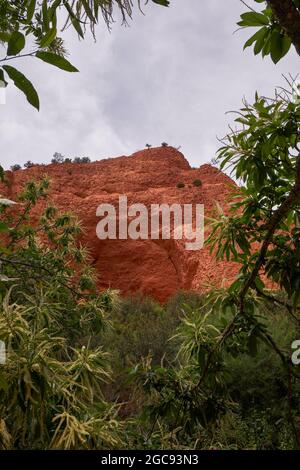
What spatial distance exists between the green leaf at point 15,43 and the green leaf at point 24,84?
3 centimetres

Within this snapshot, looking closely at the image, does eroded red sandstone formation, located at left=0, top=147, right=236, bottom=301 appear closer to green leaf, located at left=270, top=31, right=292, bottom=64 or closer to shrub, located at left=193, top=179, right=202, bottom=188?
shrub, located at left=193, top=179, right=202, bottom=188

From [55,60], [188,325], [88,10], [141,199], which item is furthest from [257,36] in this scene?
[141,199]

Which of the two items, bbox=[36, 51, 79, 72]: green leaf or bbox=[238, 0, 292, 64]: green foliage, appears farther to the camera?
bbox=[238, 0, 292, 64]: green foliage

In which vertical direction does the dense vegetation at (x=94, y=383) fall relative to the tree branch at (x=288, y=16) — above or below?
below

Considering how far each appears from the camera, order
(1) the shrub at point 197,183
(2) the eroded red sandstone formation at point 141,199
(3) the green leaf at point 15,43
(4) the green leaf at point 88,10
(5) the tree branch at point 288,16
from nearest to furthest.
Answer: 1. (3) the green leaf at point 15,43
2. (5) the tree branch at point 288,16
3. (4) the green leaf at point 88,10
4. (2) the eroded red sandstone formation at point 141,199
5. (1) the shrub at point 197,183

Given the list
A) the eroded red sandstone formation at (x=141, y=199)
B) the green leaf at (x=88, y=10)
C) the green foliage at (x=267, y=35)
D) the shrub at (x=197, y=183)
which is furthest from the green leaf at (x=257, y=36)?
the shrub at (x=197, y=183)

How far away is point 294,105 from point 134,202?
15.6m

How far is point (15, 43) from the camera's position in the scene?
0.74 metres

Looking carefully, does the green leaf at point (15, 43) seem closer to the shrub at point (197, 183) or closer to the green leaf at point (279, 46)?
the green leaf at point (279, 46)

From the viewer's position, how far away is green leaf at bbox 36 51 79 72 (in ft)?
2.43

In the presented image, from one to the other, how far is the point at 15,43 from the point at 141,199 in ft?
54.3

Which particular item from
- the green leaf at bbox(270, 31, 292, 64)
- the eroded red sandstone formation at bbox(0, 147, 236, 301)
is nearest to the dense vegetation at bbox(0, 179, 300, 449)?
the green leaf at bbox(270, 31, 292, 64)

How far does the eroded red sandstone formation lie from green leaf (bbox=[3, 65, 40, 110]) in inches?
410

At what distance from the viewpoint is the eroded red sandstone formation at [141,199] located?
1401cm
